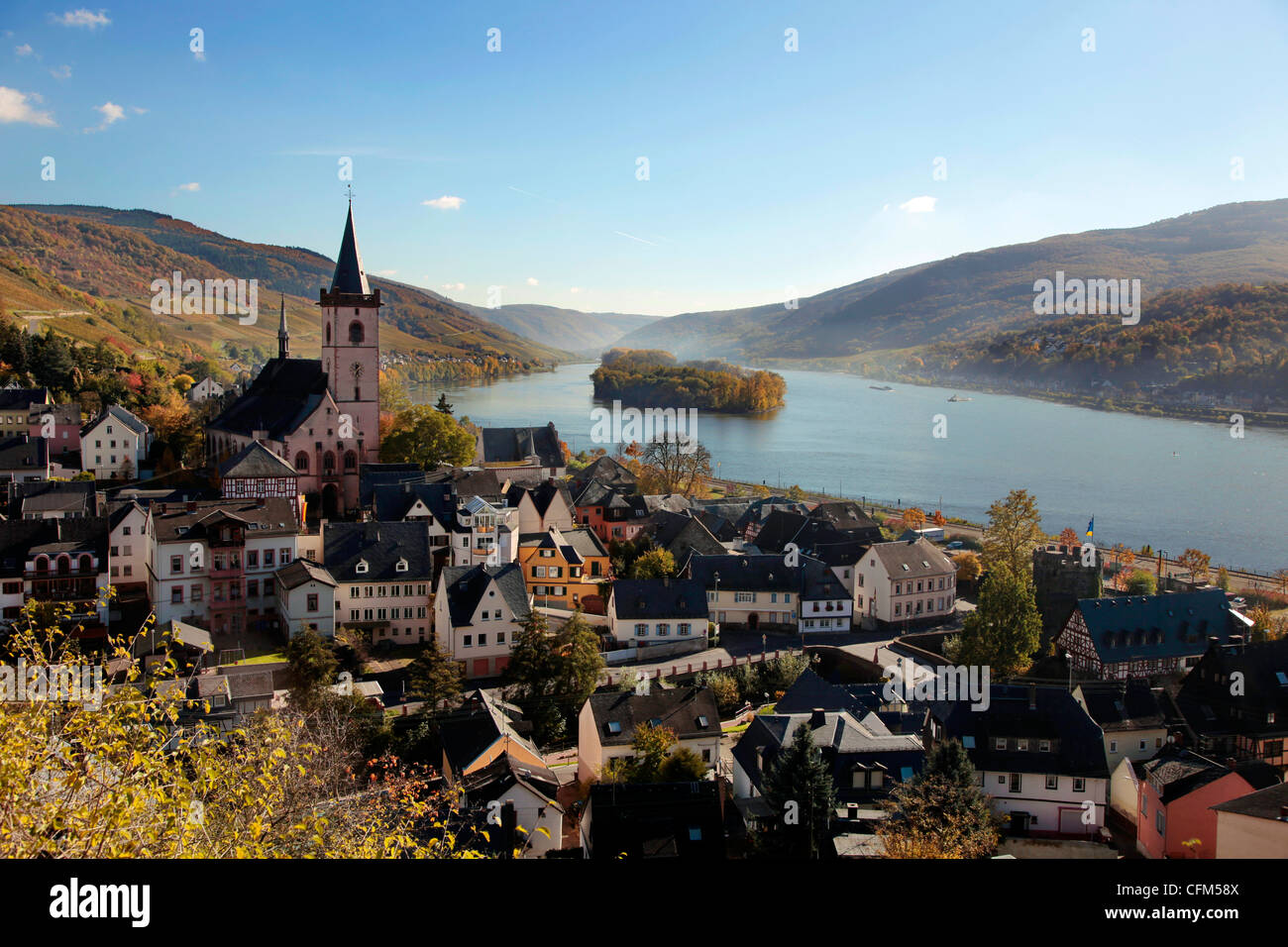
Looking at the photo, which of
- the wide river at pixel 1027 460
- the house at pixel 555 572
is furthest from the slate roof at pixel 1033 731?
the wide river at pixel 1027 460

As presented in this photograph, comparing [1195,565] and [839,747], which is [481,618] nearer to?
[839,747]

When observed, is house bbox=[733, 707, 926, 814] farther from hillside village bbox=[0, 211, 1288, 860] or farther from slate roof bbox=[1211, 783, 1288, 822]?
slate roof bbox=[1211, 783, 1288, 822]

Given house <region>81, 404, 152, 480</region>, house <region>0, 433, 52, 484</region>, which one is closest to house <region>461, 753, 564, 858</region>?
house <region>0, 433, 52, 484</region>

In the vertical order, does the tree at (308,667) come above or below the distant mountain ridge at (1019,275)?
below

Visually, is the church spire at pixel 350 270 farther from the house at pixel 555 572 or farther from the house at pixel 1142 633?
the house at pixel 1142 633

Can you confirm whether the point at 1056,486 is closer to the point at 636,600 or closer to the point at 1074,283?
the point at 636,600

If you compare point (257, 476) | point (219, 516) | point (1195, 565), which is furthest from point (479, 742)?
point (1195, 565)
